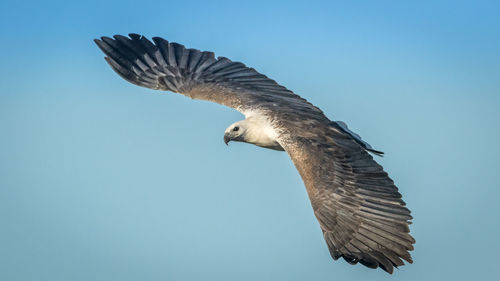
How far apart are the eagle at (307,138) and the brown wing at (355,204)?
0.05ft

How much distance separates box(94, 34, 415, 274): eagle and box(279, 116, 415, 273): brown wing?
15mm

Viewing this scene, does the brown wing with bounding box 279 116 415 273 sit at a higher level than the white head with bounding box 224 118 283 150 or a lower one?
lower

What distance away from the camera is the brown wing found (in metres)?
10.5

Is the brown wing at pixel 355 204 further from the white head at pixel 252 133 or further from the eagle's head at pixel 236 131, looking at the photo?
the eagle's head at pixel 236 131

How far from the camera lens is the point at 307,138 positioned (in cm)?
1227

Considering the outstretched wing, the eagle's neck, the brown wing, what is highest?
the outstretched wing

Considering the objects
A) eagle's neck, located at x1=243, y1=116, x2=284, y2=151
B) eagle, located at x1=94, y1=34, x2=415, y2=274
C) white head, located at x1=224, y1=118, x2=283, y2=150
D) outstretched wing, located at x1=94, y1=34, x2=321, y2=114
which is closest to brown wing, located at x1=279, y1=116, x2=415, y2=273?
eagle, located at x1=94, y1=34, x2=415, y2=274

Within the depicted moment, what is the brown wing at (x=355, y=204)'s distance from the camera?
10531 mm

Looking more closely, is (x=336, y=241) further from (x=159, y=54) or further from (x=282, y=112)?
(x=159, y=54)

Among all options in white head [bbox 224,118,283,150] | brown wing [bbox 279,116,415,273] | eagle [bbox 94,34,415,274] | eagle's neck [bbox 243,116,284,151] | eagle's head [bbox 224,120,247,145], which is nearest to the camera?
brown wing [bbox 279,116,415,273]

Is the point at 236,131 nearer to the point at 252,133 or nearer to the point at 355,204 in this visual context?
the point at 252,133

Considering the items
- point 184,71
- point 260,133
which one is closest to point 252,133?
point 260,133

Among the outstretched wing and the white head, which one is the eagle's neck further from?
the outstretched wing

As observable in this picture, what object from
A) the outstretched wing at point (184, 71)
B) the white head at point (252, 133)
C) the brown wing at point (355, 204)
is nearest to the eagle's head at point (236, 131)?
the white head at point (252, 133)
